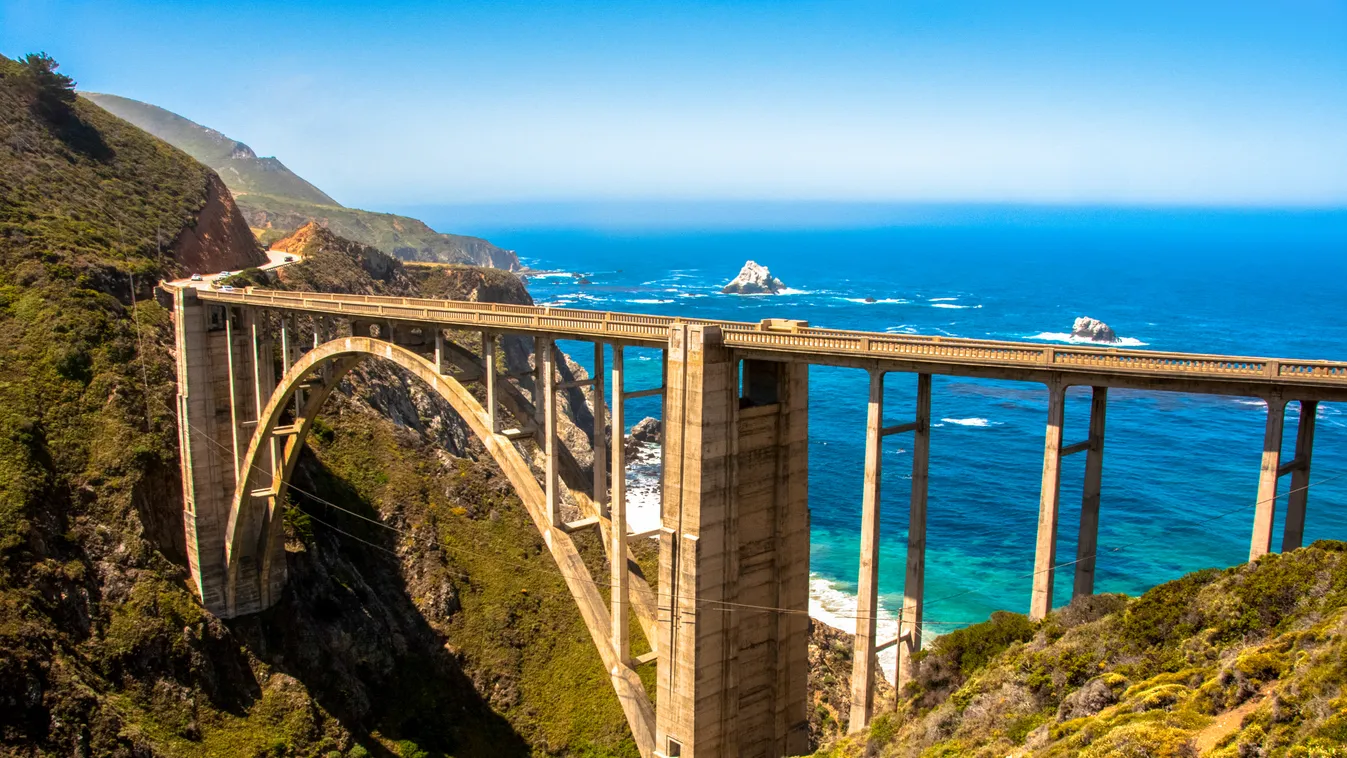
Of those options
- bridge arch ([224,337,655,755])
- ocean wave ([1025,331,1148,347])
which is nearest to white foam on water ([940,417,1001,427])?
ocean wave ([1025,331,1148,347])

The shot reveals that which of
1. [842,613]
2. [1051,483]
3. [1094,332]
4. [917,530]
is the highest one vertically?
[1051,483]

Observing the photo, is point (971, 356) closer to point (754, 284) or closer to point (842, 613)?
point (842, 613)

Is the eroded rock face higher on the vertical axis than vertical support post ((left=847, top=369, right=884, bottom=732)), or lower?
lower

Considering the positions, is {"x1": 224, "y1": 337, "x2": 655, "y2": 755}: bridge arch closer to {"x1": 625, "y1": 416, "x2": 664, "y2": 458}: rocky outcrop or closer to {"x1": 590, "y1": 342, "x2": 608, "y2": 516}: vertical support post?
{"x1": 590, "y1": 342, "x2": 608, "y2": 516}: vertical support post

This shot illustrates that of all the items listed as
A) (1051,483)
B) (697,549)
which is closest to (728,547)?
(697,549)

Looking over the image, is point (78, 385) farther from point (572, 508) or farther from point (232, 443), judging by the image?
point (572, 508)

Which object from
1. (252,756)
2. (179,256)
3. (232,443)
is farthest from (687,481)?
(179,256)

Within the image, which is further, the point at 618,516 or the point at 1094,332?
Answer: the point at 1094,332

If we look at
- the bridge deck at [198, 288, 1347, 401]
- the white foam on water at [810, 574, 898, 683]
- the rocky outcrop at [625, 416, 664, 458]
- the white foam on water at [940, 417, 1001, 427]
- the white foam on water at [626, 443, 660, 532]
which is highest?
the bridge deck at [198, 288, 1347, 401]
